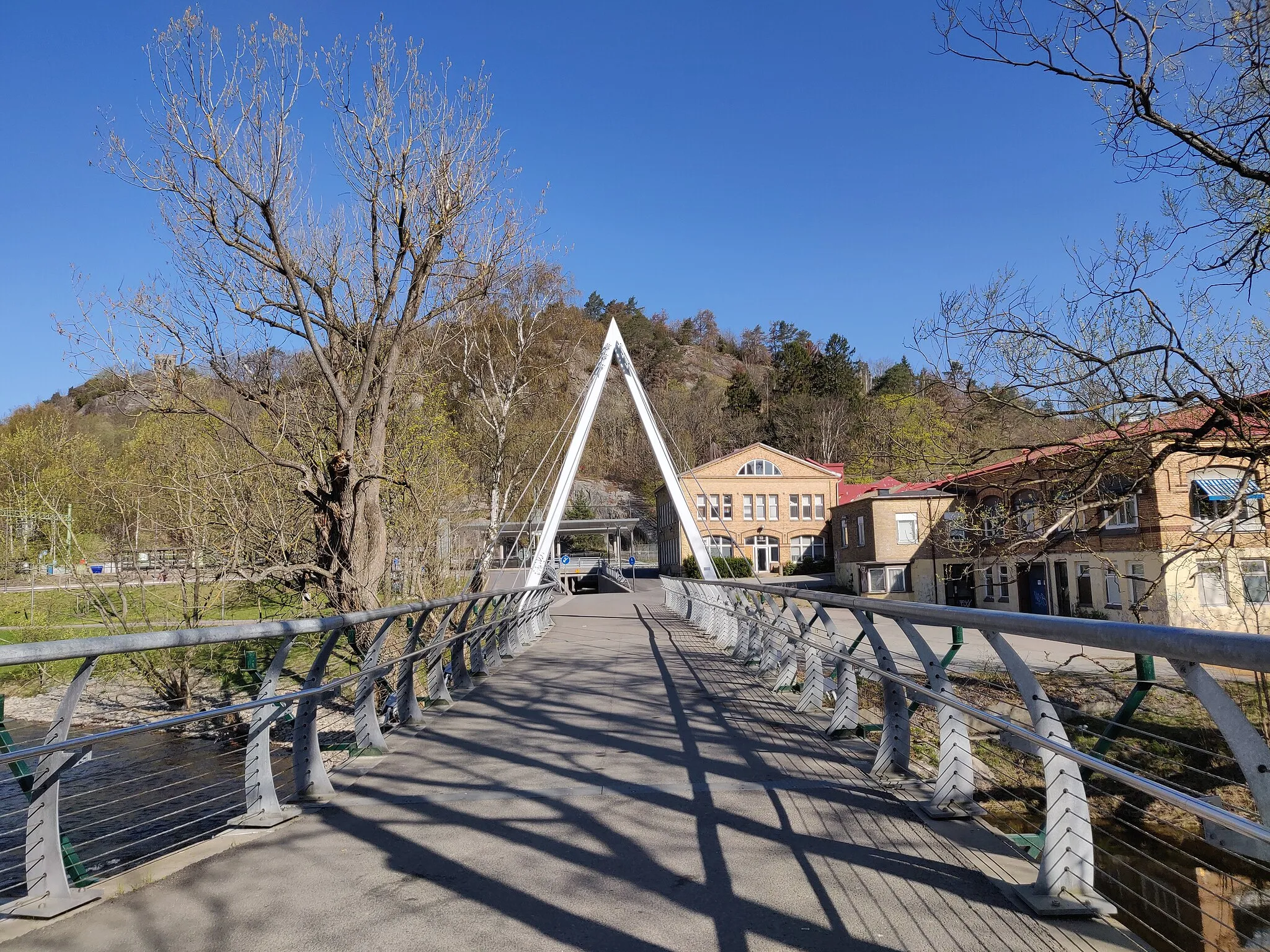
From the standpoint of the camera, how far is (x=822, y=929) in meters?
3.13

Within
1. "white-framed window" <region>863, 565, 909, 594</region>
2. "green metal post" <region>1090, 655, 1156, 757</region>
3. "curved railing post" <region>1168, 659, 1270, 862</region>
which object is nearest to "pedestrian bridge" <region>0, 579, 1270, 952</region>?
"curved railing post" <region>1168, 659, 1270, 862</region>

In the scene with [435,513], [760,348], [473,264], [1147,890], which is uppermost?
[760,348]

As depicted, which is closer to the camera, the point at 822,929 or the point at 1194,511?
the point at 822,929

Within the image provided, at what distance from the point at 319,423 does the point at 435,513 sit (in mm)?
3219

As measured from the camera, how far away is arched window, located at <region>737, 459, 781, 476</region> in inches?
2304

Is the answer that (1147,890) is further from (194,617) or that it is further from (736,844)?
(194,617)

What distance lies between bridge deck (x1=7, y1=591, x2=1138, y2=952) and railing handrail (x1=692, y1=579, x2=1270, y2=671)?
100cm

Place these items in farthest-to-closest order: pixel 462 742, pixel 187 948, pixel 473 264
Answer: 1. pixel 473 264
2. pixel 462 742
3. pixel 187 948

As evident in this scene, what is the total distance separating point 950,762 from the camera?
4527 millimetres

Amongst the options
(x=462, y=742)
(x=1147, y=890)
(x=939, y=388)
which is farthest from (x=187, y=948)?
(x=939, y=388)

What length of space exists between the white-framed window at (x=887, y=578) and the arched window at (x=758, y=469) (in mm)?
18032

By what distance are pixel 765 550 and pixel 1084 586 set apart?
29892 millimetres

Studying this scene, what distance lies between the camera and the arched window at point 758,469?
192 feet

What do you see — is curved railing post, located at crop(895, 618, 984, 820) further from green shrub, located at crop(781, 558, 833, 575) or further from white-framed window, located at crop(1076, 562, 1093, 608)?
Result: green shrub, located at crop(781, 558, 833, 575)
